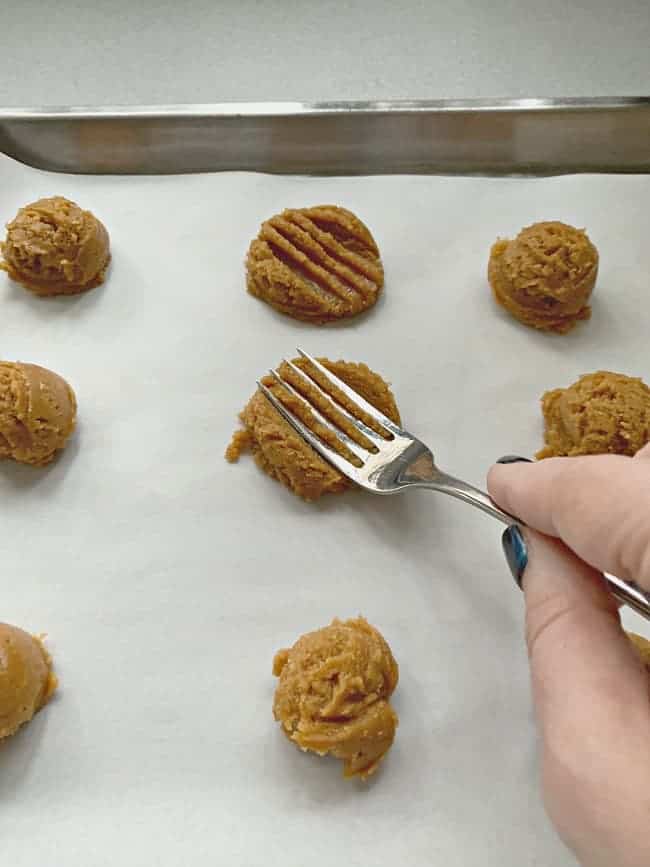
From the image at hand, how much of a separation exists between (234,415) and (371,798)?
768 mm

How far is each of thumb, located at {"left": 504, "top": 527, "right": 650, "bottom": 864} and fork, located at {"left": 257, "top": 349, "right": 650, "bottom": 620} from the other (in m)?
0.34

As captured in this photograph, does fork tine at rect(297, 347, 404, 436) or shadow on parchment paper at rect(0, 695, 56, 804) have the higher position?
fork tine at rect(297, 347, 404, 436)

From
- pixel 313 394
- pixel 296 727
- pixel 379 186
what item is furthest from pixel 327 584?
pixel 379 186

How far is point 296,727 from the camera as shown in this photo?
1312 millimetres

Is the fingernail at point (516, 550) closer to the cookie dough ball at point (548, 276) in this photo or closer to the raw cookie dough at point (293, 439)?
the raw cookie dough at point (293, 439)

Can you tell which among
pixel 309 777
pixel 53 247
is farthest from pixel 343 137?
pixel 309 777

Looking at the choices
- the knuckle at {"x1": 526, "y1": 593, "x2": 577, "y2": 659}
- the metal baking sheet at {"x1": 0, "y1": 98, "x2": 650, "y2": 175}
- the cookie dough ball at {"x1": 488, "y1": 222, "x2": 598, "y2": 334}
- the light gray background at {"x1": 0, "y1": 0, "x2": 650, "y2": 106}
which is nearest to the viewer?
the knuckle at {"x1": 526, "y1": 593, "x2": 577, "y2": 659}

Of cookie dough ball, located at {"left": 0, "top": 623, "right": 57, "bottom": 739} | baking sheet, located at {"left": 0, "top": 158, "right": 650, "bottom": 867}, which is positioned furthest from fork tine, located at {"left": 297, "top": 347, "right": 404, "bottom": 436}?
cookie dough ball, located at {"left": 0, "top": 623, "right": 57, "bottom": 739}

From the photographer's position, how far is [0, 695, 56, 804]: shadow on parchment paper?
51.5 inches

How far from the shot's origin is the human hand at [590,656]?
3.07 feet

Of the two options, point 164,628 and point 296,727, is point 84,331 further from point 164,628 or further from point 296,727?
point 296,727

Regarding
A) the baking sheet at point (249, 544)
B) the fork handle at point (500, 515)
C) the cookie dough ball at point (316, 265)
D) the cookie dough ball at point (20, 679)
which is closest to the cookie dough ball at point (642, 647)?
the baking sheet at point (249, 544)

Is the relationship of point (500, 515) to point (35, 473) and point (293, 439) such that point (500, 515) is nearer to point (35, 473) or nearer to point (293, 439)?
point (293, 439)

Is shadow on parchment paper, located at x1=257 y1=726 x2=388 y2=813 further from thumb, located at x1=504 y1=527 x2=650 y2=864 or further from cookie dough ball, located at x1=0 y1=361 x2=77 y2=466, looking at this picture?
Answer: cookie dough ball, located at x1=0 y1=361 x2=77 y2=466
